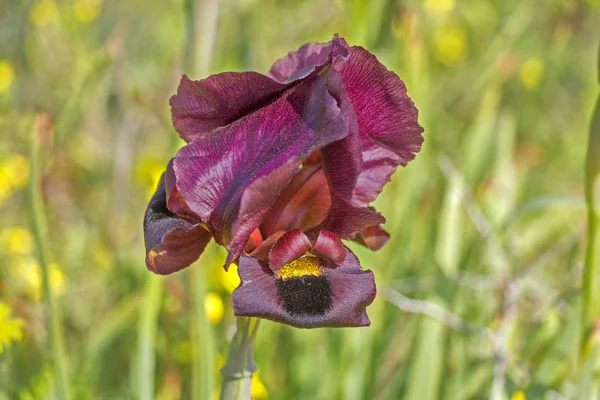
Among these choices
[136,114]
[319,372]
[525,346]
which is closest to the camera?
[525,346]

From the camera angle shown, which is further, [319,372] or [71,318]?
[71,318]

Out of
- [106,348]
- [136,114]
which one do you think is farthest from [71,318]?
[136,114]

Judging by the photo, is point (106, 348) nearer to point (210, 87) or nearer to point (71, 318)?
point (71, 318)

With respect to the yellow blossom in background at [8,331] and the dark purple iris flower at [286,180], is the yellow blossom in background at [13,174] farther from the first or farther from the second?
the dark purple iris flower at [286,180]

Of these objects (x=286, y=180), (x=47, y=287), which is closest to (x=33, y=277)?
(x=47, y=287)

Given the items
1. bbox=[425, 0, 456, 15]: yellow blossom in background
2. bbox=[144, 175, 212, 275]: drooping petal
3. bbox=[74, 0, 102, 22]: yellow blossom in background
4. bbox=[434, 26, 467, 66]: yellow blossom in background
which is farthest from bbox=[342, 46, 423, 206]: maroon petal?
bbox=[434, 26, 467, 66]: yellow blossom in background
